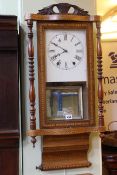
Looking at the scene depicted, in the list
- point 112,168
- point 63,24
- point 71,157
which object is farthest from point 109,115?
point 63,24

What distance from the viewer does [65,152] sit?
Answer: 76.9 inches

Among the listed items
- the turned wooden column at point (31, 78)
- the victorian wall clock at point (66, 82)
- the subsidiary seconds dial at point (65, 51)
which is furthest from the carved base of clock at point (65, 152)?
the subsidiary seconds dial at point (65, 51)

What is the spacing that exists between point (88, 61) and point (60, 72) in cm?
18

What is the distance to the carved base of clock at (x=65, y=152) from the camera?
1.90m

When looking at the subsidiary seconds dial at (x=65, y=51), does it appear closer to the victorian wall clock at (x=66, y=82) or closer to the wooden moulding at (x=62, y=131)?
the victorian wall clock at (x=66, y=82)

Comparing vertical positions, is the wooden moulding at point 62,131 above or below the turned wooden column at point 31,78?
below


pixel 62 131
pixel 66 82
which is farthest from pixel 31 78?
pixel 62 131

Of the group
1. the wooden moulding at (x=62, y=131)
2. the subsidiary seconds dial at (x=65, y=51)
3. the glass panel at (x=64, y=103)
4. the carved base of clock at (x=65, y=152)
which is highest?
the subsidiary seconds dial at (x=65, y=51)

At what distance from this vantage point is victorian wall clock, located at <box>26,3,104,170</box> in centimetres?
187

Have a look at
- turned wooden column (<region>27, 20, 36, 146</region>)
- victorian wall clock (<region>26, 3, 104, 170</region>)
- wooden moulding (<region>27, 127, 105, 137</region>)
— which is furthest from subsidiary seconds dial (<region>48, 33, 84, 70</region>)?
wooden moulding (<region>27, 127, 105, 137</region>)

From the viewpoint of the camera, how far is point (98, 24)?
6.31ft

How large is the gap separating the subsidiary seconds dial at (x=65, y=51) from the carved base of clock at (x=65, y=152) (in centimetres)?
42

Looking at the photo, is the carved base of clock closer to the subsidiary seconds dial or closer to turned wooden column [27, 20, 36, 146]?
turned wooden column [27, 20, 36, 146]

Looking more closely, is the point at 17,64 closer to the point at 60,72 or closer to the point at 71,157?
the point at 60,72
